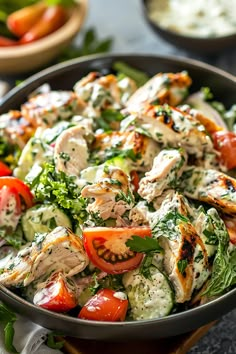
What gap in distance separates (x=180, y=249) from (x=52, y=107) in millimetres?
1118

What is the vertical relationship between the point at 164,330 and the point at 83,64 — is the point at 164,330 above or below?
below

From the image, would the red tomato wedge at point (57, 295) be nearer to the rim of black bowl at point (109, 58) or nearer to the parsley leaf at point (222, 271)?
the parsley leaf at point (222, 271)

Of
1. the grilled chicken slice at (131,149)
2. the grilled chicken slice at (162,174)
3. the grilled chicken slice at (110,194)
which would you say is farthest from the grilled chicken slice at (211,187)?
the grilled chicken slice at (110,194)

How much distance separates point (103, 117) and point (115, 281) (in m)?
0.96

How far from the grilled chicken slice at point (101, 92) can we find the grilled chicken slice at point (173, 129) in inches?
13.6

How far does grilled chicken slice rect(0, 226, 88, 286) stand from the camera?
2.78 meters

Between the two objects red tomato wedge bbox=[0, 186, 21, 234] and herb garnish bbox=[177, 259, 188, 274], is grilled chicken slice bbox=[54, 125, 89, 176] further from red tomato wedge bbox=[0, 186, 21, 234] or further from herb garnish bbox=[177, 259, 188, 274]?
herb garnish bbox=[177, 259, 188, 274]

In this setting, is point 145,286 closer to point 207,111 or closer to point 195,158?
point 195,158

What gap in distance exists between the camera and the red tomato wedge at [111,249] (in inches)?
110

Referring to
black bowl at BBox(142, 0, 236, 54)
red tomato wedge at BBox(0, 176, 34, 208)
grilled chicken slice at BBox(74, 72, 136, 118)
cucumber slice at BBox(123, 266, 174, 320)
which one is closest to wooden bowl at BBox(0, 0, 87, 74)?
black bowl at BBox(142, 0, 236, 54)

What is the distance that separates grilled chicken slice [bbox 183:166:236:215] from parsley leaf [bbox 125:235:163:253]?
0.37 m

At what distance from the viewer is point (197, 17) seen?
4711mm

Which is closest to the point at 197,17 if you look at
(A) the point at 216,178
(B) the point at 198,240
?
(A) the point at 216,178

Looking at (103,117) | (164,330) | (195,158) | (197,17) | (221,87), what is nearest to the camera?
(164,330)
